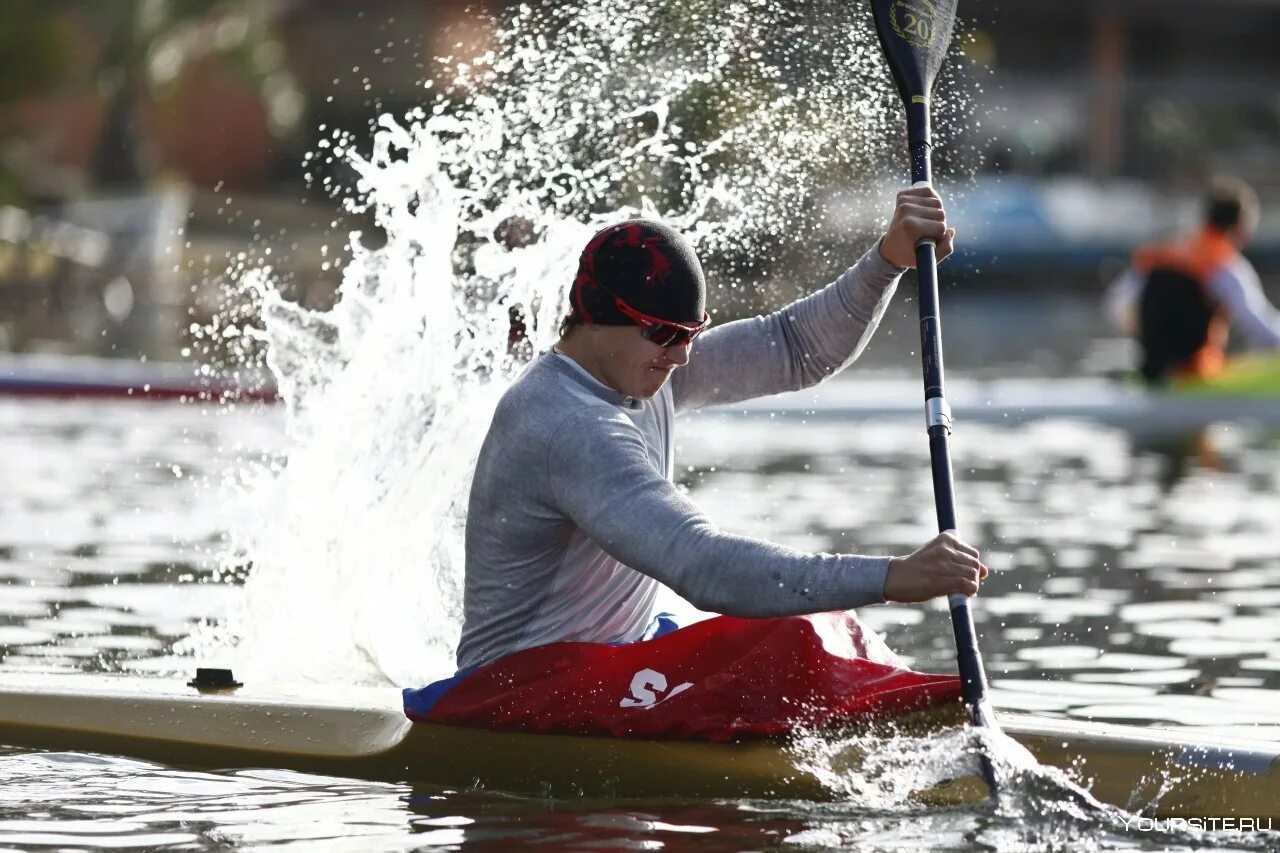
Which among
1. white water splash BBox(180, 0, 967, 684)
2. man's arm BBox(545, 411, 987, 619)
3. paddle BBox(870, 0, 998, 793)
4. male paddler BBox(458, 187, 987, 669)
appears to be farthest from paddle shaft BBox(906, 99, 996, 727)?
white water splash BBox(180, 0, 967, 684)

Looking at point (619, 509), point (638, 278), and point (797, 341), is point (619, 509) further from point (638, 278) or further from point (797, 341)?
point (797, 341)

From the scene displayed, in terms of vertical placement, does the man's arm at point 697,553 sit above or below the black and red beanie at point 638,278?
below

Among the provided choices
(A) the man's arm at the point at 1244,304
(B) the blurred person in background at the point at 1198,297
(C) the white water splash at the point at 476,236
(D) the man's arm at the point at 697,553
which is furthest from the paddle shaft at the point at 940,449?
(B) the blurred person in background at the point at 1198,297

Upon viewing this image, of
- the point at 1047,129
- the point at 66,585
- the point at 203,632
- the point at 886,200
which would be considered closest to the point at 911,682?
the point at 886,200

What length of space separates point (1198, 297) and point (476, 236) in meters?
7.31

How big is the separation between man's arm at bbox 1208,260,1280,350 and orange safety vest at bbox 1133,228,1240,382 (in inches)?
3.4

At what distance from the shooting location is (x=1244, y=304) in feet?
43.0

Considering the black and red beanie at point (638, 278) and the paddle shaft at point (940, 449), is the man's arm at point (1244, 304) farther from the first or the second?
the black and red beanie at point (638, 278)

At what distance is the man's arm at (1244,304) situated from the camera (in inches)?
508

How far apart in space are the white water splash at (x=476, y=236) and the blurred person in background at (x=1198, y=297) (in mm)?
6640

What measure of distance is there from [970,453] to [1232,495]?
2180 mm

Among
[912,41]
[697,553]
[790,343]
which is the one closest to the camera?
[697,553]

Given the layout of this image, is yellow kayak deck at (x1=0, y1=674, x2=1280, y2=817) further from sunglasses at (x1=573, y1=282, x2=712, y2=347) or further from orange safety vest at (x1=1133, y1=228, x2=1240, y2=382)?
Answer: orange safety vest at (x1=1133, y1=228, x2=1240, y2=382)

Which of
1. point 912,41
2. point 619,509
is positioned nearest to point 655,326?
point 619,509
